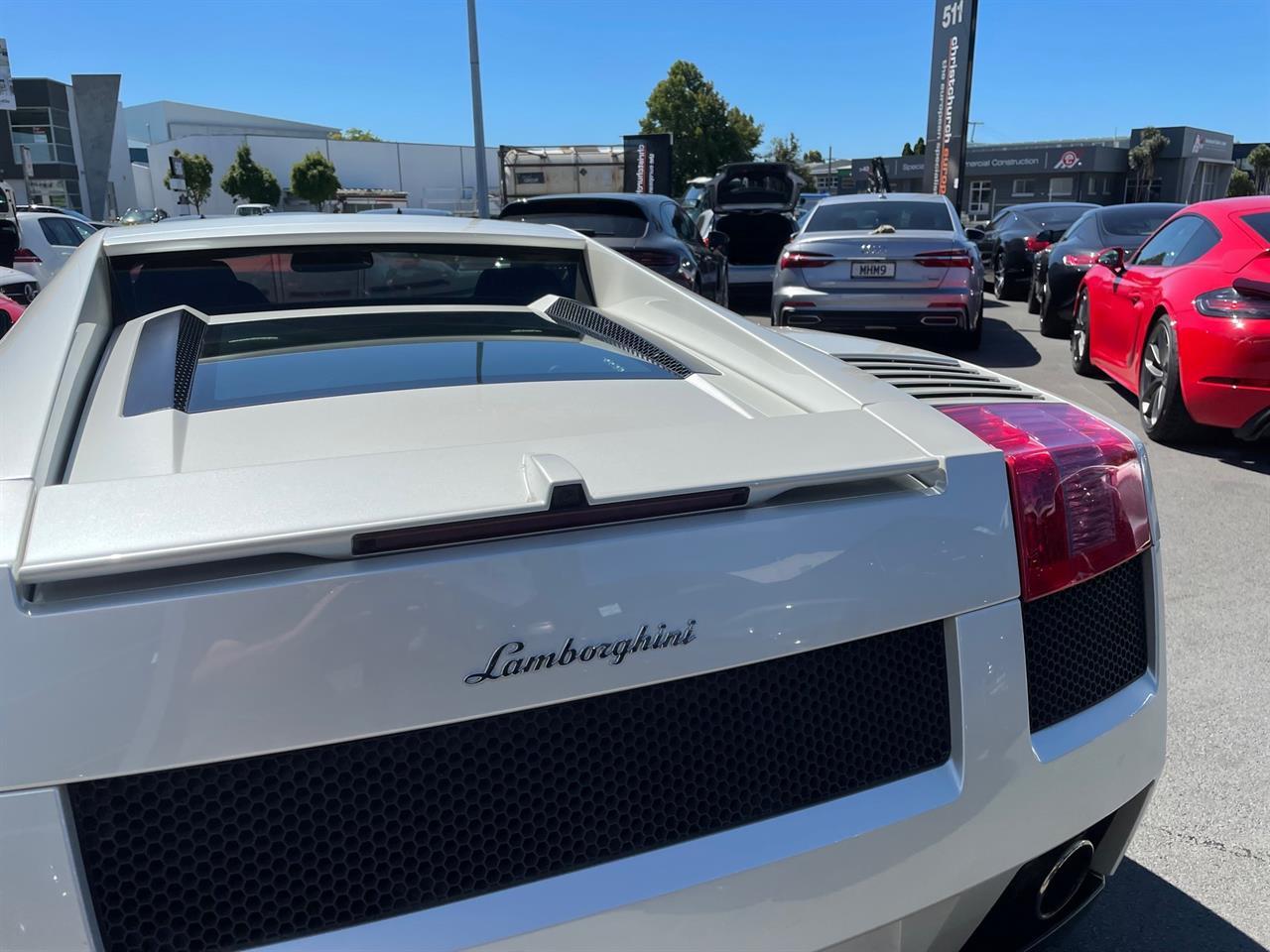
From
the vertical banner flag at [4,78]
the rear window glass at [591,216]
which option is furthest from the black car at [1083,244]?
the vertical banner flag at [4,78]

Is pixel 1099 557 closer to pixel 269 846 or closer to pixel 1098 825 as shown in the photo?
pixel 1098 825

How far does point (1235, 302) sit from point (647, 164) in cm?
2088

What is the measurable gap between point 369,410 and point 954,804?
108cm

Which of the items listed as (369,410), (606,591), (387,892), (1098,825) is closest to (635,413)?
(369,410)

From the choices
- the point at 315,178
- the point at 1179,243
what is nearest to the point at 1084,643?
the point at 1179,243

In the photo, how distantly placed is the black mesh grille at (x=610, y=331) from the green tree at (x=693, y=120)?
202ft

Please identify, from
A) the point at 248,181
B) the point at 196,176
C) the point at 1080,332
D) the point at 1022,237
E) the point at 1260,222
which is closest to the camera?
the point at 1260,222

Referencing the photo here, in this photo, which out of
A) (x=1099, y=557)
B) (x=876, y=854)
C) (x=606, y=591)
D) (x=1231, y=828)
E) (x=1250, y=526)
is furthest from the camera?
(x=1250, y=526)

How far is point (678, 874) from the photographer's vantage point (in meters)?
1.21

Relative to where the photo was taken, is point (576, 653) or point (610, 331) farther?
point (610, 331)

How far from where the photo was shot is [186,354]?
6.57 feet

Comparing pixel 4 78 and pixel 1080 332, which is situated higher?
pixel 4 78

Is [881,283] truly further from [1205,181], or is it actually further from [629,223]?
[1205,181]

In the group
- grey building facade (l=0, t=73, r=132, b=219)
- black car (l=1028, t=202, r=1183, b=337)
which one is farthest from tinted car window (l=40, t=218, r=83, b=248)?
grey building facade (l=0, t=73, r=132, b=219)
